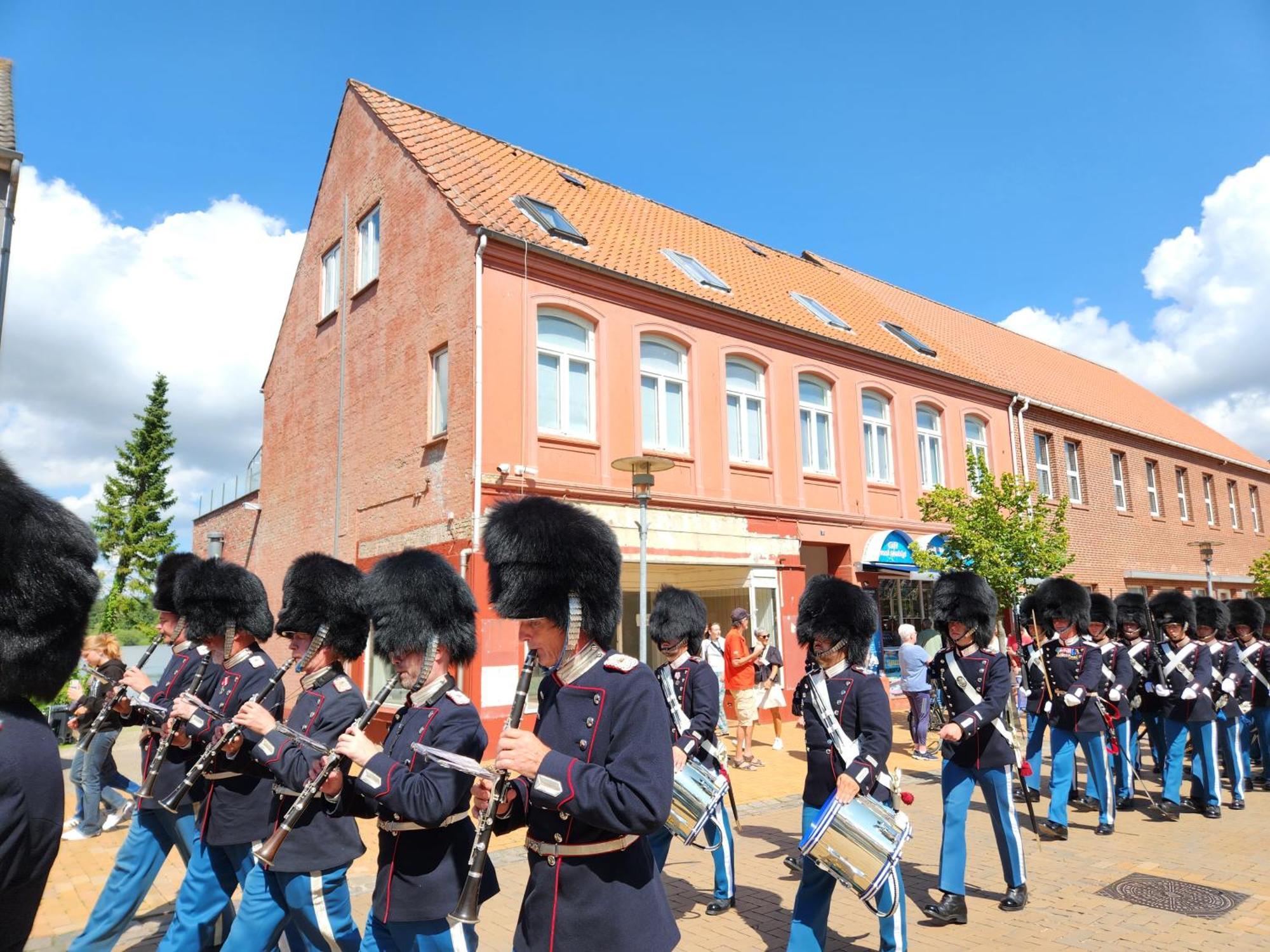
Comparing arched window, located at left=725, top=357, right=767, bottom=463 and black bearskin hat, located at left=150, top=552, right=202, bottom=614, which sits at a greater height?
arched window, located at left=725, top=357, right=767, bottom=463

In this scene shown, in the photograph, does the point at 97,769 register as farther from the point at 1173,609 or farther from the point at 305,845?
the point at 1173,609

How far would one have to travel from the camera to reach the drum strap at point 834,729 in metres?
5.00

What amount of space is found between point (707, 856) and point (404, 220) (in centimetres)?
1186

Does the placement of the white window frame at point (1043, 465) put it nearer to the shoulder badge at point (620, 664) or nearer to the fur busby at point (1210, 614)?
the fur busby at point (1210, 614)

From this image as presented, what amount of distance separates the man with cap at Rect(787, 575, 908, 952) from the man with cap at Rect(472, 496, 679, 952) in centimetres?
199

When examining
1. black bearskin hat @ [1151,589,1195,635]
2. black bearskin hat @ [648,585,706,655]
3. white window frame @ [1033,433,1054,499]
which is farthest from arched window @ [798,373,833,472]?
black bearskin hat @ [648,585,706,655]

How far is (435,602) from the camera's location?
4074mm

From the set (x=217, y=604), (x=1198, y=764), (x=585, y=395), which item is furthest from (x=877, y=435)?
(x=217, y=604)

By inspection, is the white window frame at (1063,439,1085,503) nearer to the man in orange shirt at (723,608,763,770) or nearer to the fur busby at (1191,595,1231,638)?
the fur busby at (1191,595,1231,638)

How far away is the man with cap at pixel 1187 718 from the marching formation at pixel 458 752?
4.66ft

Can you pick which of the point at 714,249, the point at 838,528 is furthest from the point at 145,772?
the point at 714,249

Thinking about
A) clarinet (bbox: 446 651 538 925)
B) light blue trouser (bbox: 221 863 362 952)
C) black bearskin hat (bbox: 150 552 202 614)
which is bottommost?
light blue trouser (bbox: 221 863 362 952)

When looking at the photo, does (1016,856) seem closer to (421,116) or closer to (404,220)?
(404,220)

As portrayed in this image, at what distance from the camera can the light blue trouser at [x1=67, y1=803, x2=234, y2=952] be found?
15.3 feet
